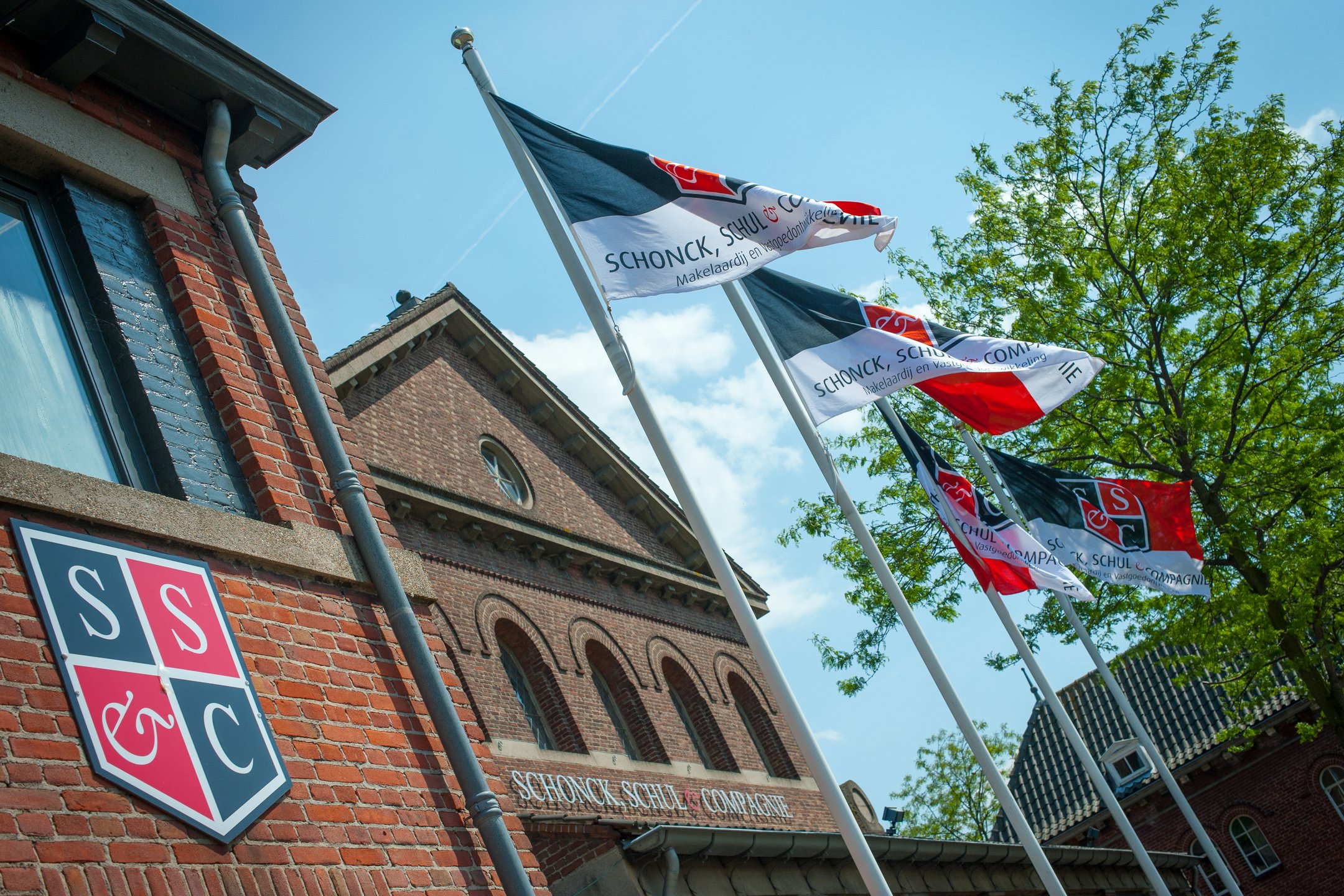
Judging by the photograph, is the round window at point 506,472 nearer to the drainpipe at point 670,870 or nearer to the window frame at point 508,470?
the window frame at point 508,470

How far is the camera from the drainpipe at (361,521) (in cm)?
537

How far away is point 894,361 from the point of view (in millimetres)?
9227

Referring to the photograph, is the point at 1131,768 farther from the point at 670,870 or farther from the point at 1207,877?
the point at 670,870

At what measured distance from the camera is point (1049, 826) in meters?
36.5

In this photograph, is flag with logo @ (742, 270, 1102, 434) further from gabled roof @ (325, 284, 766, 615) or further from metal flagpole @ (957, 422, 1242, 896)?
gabled roof @ (325, 284, 766, 615)

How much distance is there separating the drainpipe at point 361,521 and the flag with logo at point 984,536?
6230 mm

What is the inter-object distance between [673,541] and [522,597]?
17.1 ft

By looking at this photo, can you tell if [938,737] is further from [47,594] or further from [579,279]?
[47,594]

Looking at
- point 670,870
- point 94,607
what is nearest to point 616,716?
point 670,870

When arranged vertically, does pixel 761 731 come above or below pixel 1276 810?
above

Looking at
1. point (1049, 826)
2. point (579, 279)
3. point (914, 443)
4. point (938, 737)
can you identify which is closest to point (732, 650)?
point (914, 443)

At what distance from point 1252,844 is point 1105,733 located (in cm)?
541

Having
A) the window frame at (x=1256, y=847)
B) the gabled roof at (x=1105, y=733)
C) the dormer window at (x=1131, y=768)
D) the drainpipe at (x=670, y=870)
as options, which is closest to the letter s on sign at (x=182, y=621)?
the drainpipe at (x=670, y=870)

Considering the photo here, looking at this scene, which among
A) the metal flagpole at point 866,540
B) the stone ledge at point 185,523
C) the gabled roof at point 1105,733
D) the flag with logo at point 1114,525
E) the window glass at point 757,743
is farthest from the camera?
the gabled roof at point 1105,733
